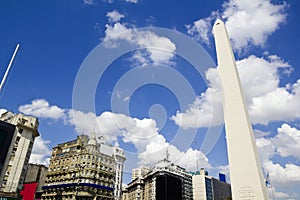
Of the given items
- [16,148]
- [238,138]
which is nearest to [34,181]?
[16,148]

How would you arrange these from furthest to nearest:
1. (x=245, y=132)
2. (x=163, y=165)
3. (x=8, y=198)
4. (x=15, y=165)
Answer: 1. (x=163, y=165)
2. (x=15, y=165)
3. (x=8, y=198)
4. (x=245, y=132)

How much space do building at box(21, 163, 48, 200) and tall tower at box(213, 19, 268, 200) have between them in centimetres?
5674

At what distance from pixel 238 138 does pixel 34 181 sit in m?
64.8

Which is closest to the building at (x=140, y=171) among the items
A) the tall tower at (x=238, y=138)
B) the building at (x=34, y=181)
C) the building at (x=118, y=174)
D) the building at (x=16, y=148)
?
the building at (x=118, y=174)

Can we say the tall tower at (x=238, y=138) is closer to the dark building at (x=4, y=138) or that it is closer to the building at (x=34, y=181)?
the dark building at (x=4, y=138)

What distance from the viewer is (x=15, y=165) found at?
121 feet

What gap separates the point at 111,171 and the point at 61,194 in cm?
1291

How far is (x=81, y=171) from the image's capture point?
55406mm

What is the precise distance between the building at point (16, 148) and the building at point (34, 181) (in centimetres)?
2584

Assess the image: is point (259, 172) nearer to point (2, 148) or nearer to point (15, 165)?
point (2, 148)

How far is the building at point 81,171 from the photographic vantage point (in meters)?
54.3

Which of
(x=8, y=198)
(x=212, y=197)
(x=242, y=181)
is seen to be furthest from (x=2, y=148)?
(x=212, y=197)

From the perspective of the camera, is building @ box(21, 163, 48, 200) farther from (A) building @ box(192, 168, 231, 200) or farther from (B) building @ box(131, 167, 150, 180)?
(A) building @ box(192, 168, 231, 200)

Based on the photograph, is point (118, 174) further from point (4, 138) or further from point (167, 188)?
point (167, 188)
